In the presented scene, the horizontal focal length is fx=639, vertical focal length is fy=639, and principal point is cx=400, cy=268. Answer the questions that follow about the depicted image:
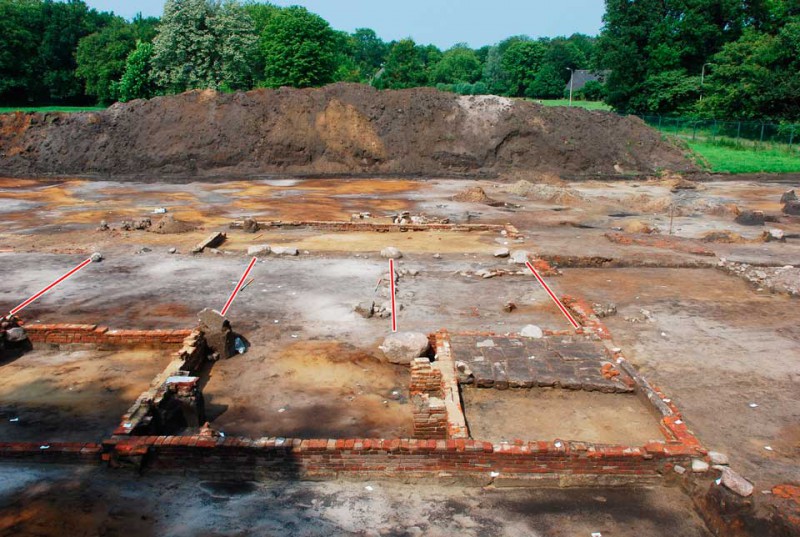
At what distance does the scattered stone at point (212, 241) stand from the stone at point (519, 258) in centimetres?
801

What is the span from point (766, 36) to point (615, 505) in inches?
1583

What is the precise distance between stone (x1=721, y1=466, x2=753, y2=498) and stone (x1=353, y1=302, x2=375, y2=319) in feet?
22.5

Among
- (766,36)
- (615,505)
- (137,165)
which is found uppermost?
(766,36)

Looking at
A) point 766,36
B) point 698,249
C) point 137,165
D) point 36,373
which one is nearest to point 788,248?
point 698,249

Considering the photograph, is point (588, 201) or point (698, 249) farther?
point (588, 201)

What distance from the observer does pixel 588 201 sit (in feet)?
83.8

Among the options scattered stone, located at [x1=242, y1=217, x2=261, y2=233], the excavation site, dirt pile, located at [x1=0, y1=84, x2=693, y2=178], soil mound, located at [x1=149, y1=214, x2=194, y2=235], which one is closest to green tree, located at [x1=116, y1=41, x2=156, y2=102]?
dirt pile, located at [x1=0, y1=84, x2=693, y2=178]

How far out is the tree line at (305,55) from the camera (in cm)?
3938

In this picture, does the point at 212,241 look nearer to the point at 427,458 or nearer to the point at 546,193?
the point at 427,458

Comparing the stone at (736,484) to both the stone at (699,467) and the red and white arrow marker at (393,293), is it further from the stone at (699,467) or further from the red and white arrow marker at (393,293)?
the red and white arrow marker at (393,293)

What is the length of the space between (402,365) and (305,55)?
47.9m

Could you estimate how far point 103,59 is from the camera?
6025 cm

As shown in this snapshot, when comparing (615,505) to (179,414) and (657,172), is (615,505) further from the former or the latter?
(657,172)

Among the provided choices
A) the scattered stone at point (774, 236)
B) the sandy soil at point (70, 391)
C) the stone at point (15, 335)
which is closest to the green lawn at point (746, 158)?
the scattered stone at point (774, 236)
